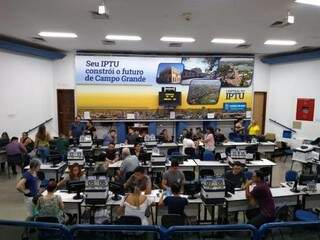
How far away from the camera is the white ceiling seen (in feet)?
19.9

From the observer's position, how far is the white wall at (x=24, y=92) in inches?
409

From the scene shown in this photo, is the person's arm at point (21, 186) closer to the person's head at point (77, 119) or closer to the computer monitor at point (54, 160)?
the computer monitor at point (54, 160)

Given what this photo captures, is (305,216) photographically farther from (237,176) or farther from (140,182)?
(140,182)

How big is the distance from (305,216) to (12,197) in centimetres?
714

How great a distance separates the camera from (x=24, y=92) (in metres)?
11.5

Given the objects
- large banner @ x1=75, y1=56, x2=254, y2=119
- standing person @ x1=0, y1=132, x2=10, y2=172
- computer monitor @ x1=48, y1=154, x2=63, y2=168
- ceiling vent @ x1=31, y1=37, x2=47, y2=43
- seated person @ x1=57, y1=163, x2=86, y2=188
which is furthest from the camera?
large banner @ x1=75, y1=56, x2=254, y2=119

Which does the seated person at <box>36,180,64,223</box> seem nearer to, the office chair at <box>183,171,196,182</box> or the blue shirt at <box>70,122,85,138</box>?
the office chair at <box>183,171,196,182</box>

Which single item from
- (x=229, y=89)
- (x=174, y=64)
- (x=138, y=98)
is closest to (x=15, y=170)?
(x=138, y=98)

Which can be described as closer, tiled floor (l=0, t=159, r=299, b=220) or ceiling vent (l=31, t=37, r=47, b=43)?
tiled floor (l=0, t=159, r=299, b=220)

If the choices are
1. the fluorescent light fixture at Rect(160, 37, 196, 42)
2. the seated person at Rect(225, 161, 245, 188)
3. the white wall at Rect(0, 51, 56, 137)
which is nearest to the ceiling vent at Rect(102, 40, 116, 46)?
the fluorescent light fixture at Rect(160, 37, 196, 42)

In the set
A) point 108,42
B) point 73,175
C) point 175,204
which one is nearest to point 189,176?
point 175,204

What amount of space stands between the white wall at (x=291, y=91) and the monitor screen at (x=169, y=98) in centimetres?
475

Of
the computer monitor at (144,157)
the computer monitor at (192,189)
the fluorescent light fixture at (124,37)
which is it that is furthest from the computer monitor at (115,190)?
the fluorescent light fixture at (124,37)

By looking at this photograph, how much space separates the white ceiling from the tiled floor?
4598 mm
